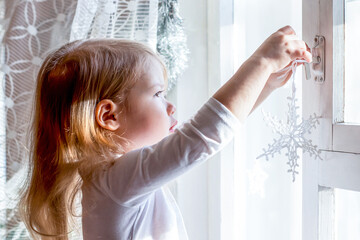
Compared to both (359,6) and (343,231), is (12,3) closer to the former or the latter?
(359,6)

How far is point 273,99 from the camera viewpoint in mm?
1004

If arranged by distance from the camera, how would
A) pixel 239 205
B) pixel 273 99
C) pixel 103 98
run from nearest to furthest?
pixel 103 98 < pixel 273 99 < pixel 239 205

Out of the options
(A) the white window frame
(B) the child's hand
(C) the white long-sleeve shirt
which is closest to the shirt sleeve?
(C) the white long-sleeve shirt

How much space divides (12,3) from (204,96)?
22.6 inches

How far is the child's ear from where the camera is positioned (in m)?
0.80

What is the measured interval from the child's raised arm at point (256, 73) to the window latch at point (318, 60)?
100 millimetres

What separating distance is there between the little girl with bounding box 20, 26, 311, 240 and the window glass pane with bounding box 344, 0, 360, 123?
13cm

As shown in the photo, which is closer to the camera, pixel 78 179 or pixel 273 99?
pixel 78 179

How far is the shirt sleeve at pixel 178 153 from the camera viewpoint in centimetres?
68

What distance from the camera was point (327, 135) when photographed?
823mm

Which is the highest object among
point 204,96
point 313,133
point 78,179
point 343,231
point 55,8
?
point 55,8

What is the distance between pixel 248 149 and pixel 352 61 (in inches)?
14.5

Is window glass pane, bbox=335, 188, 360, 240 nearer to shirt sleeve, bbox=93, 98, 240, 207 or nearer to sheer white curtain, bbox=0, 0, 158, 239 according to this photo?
shirt sleeve, bbox=93, 98, 240, 207

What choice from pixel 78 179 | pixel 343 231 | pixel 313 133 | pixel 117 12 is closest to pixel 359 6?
pixel 313 133
